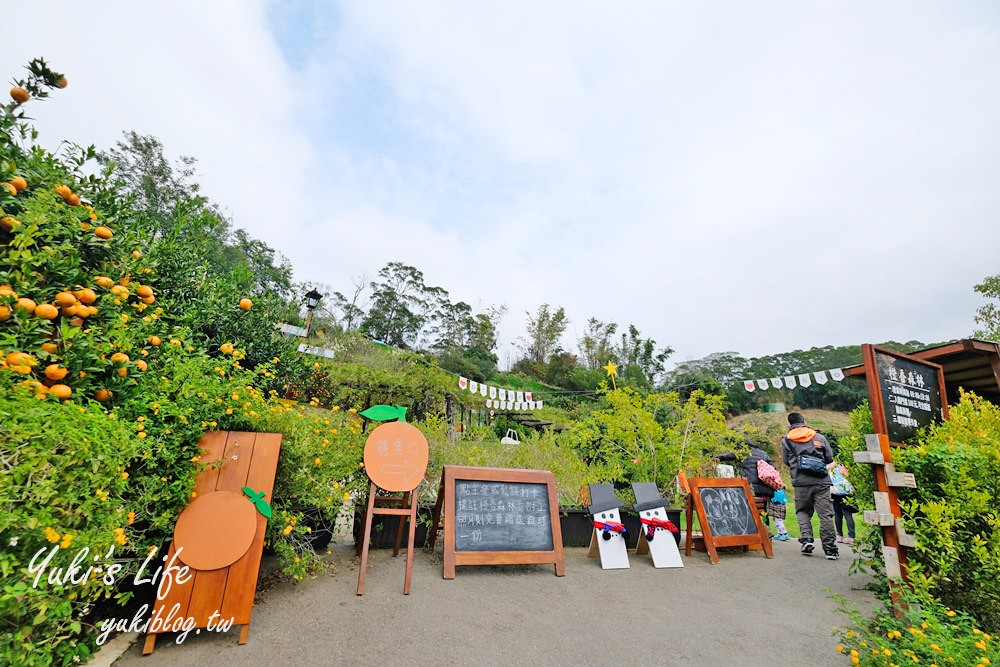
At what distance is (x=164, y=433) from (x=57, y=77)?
1.90 m

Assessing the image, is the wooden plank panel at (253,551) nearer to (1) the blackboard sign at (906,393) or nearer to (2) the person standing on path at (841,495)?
(1) the blackboard sign at (906,393)

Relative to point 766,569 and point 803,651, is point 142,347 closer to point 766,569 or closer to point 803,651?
point 803,651

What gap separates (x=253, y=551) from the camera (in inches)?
87.0

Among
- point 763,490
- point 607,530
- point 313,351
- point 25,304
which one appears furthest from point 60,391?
point 763,490

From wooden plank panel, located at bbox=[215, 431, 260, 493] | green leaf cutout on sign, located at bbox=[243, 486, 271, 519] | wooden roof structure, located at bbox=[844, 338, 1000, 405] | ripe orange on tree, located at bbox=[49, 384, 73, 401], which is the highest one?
wooden roof structure, located at bbox=[844, 338, 1000, 405]

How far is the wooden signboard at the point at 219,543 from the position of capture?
2.03m

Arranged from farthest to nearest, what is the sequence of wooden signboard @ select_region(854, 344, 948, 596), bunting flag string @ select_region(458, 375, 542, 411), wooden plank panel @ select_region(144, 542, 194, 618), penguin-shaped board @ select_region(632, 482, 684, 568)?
bunting flag string @ select_region(458, 375, 542, 411) < penguin-shaped board @ select_region(632, 482, 684, 568) < wooden signboard @ select_region(854, 344, 948, 596) < wooden plank panel @ select_region(144, 542, 194, 618)

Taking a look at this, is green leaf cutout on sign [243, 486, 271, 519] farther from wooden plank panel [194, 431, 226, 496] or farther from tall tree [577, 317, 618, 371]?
tall tree [577, 317, 618, 371]

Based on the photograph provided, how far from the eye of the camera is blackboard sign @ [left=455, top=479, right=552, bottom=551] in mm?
3396

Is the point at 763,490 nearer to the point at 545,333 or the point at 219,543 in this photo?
the point at 219,543

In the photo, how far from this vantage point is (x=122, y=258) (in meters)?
2.35

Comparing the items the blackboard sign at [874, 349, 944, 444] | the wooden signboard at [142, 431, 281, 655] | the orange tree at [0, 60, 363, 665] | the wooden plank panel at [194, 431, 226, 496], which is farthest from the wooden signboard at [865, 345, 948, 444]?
the wooden plank panel at [194, 431, 226, 496]

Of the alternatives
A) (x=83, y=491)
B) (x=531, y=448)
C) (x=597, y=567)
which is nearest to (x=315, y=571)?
(x=83, y=491)

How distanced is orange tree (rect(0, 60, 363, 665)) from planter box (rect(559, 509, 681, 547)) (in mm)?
2573
